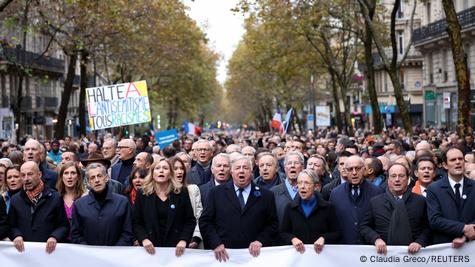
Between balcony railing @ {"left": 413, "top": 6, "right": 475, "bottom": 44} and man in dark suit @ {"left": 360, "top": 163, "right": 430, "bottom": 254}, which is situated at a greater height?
balcony railing @ {"left": 413, "top": 6, "right": 475, "bottom": 44}

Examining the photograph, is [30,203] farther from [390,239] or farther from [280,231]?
[390,239]

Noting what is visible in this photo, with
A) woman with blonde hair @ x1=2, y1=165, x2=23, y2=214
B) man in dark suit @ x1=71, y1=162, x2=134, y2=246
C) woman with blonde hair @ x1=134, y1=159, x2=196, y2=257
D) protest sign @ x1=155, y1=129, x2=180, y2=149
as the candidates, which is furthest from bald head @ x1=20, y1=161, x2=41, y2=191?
protest sign @ x1=155, y1=129, x2=180, y2=149

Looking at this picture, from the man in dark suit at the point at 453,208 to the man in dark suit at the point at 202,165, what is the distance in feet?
15.2

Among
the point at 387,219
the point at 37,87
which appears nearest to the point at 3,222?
the point at 387,219

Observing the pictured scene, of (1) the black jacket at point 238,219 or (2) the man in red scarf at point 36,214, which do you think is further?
(2) the man in red scarf at point 36,214

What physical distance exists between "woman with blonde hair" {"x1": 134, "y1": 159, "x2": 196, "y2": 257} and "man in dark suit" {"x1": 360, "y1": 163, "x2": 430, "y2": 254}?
1.70 m

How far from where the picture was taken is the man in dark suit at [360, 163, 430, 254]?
904 cm

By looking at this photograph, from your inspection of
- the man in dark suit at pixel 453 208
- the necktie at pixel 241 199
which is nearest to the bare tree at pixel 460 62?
the man in dark suit at pixel 453 208

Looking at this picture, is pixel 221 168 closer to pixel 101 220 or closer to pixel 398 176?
pixel 101 220

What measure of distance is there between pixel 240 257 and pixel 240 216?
0.40 metres

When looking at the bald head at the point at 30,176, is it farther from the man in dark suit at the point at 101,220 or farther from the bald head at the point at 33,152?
the bald head at the point at 33,152

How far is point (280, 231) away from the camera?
9453 millimetres

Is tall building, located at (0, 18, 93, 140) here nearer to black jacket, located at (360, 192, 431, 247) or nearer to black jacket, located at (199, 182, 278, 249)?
black jacket, located at (199, 182, 278, 249)

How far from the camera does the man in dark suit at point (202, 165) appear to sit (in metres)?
13.2
